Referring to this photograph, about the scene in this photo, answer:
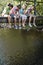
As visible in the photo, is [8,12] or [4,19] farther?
[8,12]

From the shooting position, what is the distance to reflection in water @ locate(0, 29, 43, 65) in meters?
14.6

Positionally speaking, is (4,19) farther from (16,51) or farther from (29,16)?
(16,51)

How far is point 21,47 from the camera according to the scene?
17.2 m

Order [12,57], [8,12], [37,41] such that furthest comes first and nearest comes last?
[37,41], [12,57], [8,12]

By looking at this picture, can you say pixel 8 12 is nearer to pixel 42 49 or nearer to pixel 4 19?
pixel 4 19

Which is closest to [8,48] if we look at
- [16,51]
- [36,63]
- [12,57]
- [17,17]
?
[16,51]

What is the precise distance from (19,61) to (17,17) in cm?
271

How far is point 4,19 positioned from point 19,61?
9.09ft

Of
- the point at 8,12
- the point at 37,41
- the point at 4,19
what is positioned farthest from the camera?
the point at 37,41

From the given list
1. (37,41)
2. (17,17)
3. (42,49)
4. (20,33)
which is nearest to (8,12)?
(17,17)

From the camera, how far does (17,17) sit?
12.6m

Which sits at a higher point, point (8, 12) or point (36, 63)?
point (8, 12)

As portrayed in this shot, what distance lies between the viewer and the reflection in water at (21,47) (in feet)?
48.0

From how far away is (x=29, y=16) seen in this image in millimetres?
12688
